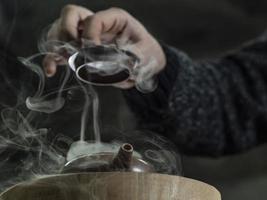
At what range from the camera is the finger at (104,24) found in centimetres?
61

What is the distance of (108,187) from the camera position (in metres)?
0.33

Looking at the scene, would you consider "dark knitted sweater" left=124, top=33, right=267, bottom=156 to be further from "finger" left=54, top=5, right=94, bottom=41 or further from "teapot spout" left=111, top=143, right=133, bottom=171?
"teapot spout" left=111, top=143, right=133, bottom=171

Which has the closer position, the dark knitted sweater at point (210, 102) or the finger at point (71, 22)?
the finger at point (71, 22)

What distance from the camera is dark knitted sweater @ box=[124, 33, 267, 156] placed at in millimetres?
863

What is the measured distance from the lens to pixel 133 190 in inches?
12.9

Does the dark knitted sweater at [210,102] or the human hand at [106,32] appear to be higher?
the human hand at [106,32]

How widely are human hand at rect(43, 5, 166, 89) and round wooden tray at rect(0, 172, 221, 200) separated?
0.29 m

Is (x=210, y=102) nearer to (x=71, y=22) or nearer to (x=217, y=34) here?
(x=217, y=34)

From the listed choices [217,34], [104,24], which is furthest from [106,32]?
[217,34]

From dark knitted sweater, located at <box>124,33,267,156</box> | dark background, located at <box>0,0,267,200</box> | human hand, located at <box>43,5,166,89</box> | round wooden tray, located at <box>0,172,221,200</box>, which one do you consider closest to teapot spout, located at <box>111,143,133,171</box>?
round wooden tray, located at <box>0,172,221,200</box>

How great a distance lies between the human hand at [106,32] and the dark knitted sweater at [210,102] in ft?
0.24

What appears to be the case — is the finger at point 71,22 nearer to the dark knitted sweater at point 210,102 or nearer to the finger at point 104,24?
the finger at point 104,24

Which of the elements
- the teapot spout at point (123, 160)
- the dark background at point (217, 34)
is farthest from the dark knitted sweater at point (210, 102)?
the teapot spout at point (123, 160)

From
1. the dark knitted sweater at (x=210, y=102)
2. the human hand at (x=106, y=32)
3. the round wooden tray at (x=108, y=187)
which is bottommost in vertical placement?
the dark knitted sweater at (x=210, y=102)
